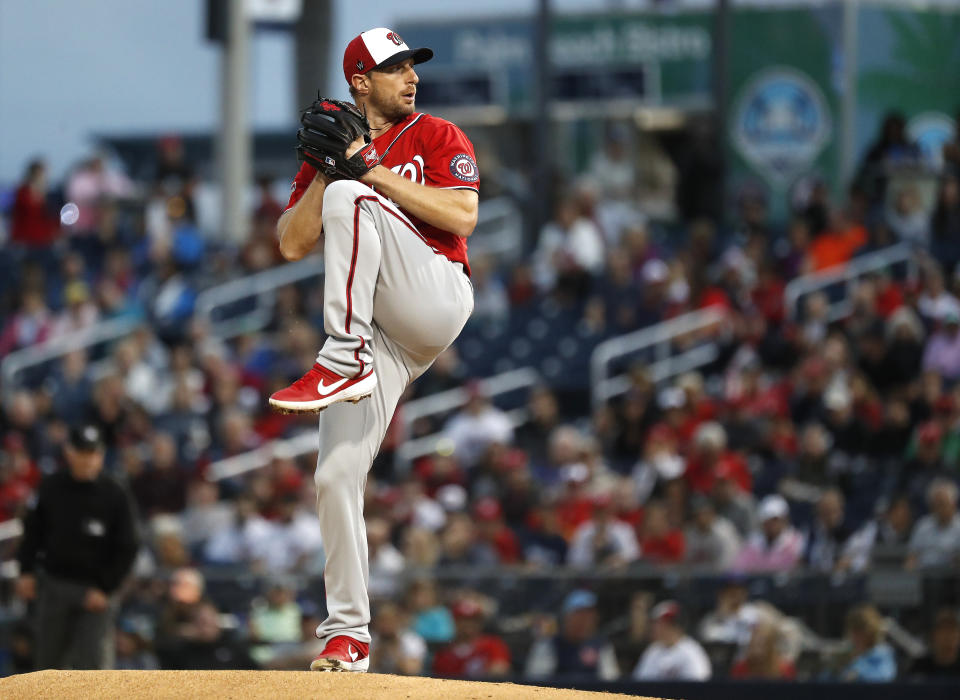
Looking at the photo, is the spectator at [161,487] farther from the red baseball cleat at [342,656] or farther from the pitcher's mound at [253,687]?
the red baseball cleat at [342,656]

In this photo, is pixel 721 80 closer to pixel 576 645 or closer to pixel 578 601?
pixel 578 601

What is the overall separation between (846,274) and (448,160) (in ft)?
28.2

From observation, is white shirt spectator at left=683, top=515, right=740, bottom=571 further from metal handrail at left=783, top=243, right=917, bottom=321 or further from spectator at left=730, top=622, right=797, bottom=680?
metal handrail at left=783, top=243, right=917, bottom=321

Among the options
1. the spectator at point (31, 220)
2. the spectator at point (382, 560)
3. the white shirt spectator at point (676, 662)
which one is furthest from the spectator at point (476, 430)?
the spectator at point (31, 220)

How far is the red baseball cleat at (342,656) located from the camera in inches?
201

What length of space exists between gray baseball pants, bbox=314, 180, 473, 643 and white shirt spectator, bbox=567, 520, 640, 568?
5000 mm

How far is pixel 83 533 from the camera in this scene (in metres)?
7.94

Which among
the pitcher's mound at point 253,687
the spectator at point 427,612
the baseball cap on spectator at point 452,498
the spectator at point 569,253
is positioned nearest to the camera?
the pitcher's mound at point 253,687

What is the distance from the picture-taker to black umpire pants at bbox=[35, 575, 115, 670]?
7891 mm

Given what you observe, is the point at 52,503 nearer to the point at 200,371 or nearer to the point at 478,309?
the point at 200,371

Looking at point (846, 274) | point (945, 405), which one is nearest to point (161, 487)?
point (945, 405)

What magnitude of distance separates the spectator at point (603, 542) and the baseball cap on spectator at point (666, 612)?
2.56ft

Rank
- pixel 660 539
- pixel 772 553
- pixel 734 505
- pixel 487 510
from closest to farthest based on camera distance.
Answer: pixel 772 553, pixel 660 539, pixel 734 505, pixel 487 510

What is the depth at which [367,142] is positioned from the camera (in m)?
5.06
